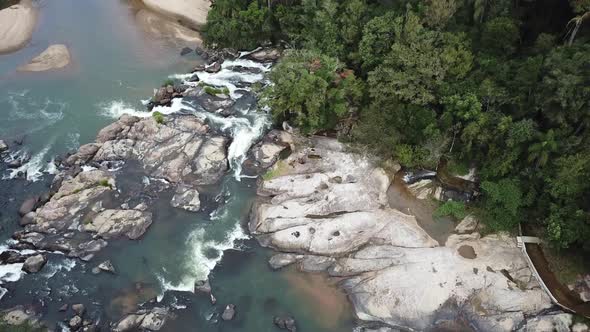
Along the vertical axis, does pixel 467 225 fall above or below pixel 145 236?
above

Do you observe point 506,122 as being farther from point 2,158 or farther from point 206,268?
point 2,158

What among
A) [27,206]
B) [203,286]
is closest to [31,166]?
[27,206]

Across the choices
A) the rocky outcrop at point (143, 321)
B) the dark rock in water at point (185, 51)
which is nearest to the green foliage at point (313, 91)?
the dark rock in water at point (185, 51)

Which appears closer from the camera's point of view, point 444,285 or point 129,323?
point 129,323

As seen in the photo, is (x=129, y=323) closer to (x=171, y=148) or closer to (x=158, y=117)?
(x=171, y=148)

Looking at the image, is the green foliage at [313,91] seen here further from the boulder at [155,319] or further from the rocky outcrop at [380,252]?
the boulder at [155,319]

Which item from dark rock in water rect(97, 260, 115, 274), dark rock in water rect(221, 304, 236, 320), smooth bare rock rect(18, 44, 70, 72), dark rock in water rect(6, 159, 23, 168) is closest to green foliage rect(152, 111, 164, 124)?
dark rock in water rect(6, 159, 23, 168)
